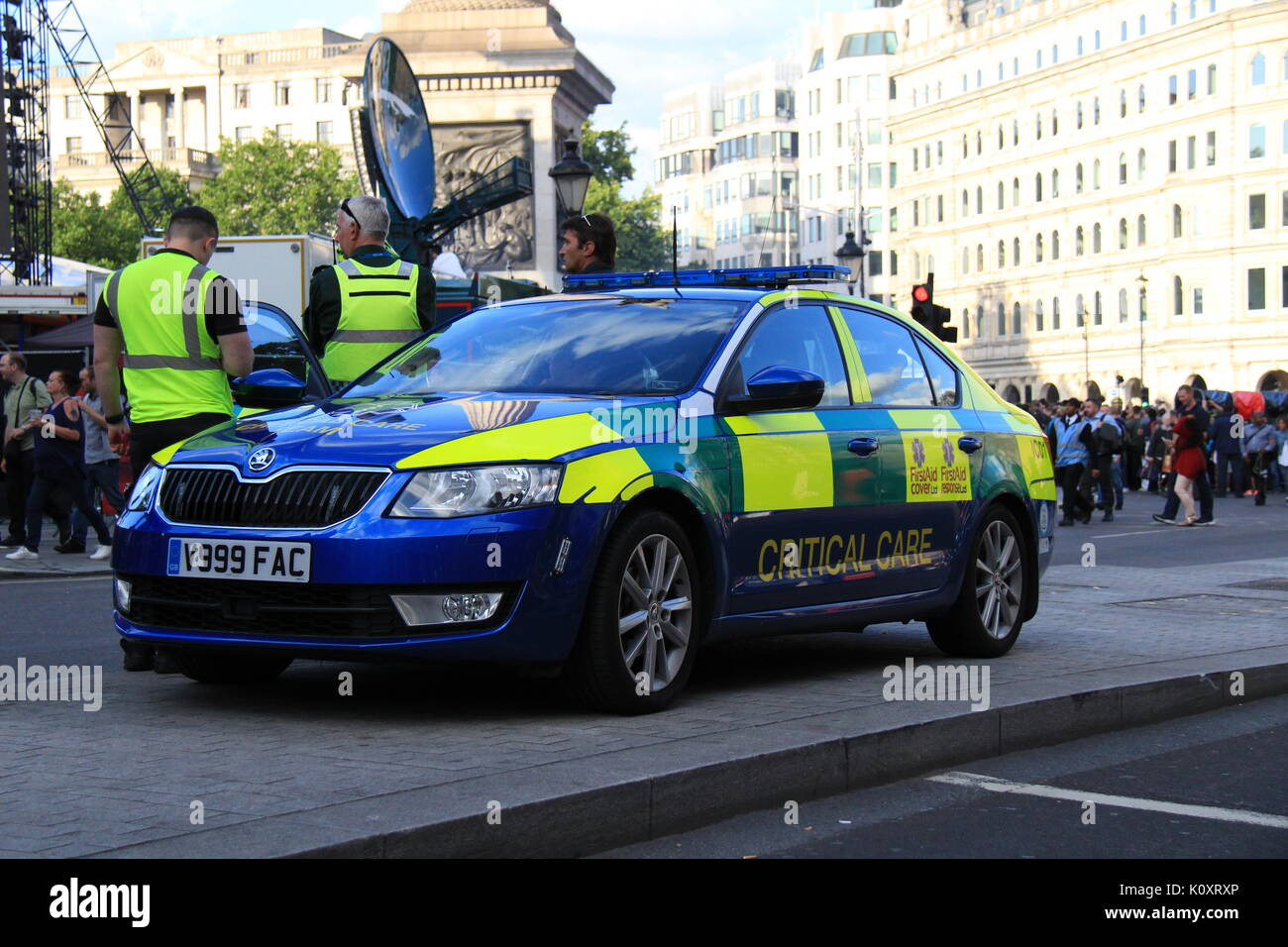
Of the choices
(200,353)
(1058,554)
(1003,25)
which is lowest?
(1058,554)

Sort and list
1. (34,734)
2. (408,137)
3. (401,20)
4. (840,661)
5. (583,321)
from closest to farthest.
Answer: (34,734) < (583,321) < (840,661) < (408,137) < (401,20)

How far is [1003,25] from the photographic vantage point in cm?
11250

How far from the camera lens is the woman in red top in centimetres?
2614

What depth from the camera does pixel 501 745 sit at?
20.1ft

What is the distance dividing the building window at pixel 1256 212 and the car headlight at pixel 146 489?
290 feet

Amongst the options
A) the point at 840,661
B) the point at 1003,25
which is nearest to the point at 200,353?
the point at 840,661

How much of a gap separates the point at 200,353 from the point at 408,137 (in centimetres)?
3022

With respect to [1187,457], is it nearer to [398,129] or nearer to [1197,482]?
[1197,482]

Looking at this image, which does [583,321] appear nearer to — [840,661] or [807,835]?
[840,661]

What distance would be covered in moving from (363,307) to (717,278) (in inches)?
65.8

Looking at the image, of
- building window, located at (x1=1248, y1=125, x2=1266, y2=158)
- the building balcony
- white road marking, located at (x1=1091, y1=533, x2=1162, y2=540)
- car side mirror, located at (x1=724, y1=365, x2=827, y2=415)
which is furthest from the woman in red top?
the building balcony

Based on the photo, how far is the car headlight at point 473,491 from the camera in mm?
6406

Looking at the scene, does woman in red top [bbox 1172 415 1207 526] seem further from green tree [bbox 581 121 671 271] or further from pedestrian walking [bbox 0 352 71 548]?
green tree [bbox 581 121 671 271]
